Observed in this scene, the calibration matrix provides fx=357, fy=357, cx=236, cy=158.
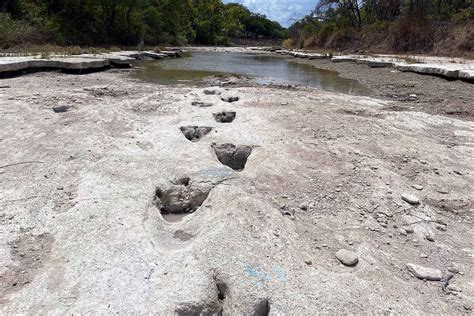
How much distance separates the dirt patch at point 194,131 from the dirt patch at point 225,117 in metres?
0.67

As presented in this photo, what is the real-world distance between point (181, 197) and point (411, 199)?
2.19 meters

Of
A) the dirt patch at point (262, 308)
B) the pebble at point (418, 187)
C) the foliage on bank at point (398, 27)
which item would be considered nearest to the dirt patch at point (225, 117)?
the pebble at point (418, 187)

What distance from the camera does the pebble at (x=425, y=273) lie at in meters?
2.41

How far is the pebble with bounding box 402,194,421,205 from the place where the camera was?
338 cm

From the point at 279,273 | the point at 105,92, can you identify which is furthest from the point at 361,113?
the point at 105,92

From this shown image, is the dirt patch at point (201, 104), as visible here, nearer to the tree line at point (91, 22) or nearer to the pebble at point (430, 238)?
the pebble at point (430, 238)

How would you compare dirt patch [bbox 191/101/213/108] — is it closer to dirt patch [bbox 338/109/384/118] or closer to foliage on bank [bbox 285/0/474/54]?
dirt patch [bbox 338/109/384/118]

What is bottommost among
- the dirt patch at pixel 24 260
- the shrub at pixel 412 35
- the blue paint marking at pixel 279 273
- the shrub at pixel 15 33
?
the dirt patch at pixel 24 260

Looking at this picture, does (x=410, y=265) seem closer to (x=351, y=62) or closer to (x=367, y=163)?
(x=367, y=163)

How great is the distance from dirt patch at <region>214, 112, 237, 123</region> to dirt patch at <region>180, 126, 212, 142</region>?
671 mm

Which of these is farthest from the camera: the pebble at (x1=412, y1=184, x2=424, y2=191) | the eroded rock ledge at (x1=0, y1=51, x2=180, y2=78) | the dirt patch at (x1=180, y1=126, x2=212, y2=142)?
the eroded rock ledge at (x1=0, y1=51, x2=180, y2=78)

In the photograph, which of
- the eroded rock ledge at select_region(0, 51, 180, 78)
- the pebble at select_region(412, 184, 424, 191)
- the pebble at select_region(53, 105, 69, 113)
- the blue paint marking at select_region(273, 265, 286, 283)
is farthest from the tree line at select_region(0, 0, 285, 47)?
the blue paint marking at select_region(273, 265, 286, 283)

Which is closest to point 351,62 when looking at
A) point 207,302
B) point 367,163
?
point 367,163

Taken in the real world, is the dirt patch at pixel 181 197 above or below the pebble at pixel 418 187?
below
